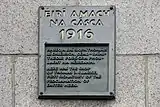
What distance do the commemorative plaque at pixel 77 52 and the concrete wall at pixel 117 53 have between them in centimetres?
7

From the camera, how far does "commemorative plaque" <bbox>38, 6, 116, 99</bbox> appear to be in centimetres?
430

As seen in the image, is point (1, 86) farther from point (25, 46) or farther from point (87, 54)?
point (87, 54)

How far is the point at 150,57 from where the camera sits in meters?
4.33

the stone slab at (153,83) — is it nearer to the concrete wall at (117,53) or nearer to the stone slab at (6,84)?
the concrete wall at (117,53)

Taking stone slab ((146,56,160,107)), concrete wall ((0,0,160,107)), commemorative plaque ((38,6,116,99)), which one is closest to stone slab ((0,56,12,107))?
concrete wall ((0,0,160,107))

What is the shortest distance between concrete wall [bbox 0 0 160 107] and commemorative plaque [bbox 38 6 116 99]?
66 mm

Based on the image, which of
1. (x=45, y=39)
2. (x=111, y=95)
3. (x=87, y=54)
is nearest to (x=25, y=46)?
(x=45, y=39)

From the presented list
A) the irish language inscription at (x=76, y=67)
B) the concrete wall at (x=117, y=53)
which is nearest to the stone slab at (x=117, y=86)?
the concrete wall at (x=117, y=53)

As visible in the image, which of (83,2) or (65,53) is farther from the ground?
(83,2)

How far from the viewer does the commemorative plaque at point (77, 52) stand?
430 centimetres

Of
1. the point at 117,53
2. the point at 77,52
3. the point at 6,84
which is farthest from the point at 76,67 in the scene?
the point at 6,84

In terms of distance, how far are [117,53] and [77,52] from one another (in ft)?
1.09

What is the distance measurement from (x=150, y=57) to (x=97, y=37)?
47cm

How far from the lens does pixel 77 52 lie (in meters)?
4.34
